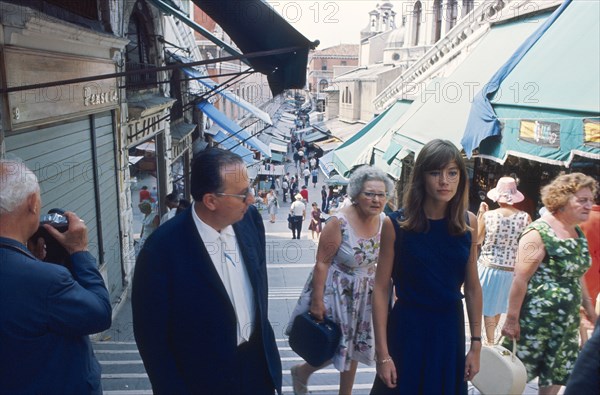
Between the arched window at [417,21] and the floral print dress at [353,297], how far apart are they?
2148 centimetres

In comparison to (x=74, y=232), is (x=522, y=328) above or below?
below

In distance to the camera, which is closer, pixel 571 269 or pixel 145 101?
pixel 571 269

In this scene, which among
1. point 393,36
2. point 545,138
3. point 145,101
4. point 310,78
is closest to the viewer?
point 545,138

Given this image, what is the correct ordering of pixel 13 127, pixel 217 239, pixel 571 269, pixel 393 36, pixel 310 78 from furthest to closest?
pixel 310 78 < pixel 393 36 < pixel 13 127 < pixel 571 269 < pixel 217 239

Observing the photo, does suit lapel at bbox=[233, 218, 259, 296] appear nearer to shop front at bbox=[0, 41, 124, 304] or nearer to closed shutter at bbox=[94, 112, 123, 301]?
shop front at bbox=[0, 41, 124, 304]

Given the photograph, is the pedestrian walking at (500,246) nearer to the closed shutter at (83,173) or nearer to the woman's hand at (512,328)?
the woman's hand at (512,328)

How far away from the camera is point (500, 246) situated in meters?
4.54

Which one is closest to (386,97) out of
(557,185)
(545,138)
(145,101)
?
(145,101)

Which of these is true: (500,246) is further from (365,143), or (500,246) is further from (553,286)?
(365,143)

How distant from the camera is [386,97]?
1986 cm

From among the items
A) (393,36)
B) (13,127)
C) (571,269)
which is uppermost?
(393,36)

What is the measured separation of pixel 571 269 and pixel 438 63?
12.4 m

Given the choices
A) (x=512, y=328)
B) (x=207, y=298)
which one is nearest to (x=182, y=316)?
(x=207, y=298)

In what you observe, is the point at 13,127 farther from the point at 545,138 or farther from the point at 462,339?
the point at 545,138
